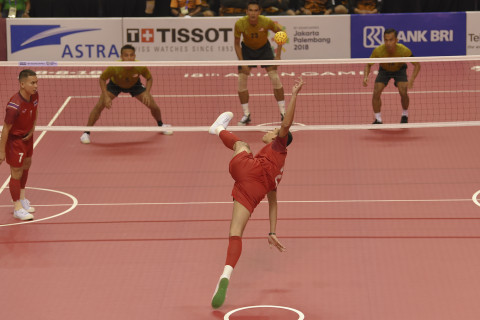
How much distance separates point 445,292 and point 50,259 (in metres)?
4.99

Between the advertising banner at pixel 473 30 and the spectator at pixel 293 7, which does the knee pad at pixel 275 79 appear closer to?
the spectator at pixel 293 7

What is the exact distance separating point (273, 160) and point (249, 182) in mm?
438

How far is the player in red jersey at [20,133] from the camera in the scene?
41.9 feet

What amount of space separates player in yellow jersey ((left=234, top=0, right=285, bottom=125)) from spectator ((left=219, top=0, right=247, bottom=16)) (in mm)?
7753

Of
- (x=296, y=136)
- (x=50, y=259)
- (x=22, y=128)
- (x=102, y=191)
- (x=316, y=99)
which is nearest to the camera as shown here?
(x=50, y=259)

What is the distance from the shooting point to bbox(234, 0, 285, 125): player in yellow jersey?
60.6 feet

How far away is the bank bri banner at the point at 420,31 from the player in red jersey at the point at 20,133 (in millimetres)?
14363

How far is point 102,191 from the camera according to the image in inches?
587

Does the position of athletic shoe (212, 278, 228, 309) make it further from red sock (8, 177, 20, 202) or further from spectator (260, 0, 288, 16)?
spectator (260, 0, 288, 16)

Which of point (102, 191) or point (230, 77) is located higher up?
point (230, 77)

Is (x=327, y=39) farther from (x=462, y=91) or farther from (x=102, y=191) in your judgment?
(x=102, y=191)

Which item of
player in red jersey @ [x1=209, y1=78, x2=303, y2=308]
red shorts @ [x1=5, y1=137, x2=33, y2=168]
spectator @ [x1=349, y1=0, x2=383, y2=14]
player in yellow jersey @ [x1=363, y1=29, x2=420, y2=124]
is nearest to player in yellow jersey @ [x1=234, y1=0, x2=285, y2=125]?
player in yellow jersey @ [x1=363, y1=29, x2=420, y2=124]

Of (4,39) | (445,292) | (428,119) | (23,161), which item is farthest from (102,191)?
(4,39)

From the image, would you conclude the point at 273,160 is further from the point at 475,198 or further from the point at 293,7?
the point at 293,7
